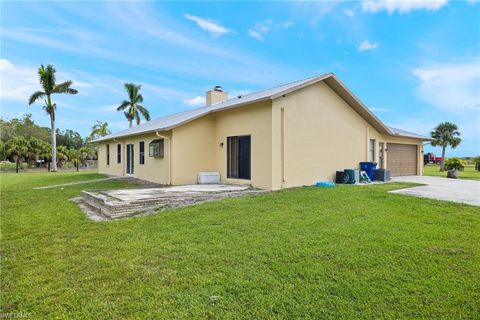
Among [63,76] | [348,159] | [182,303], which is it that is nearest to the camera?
[182,303]

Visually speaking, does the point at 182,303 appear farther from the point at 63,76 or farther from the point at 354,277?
the point at 63,76

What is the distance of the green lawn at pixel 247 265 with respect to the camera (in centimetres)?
316

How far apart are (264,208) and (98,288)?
16.0ft

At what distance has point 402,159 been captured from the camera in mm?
19281

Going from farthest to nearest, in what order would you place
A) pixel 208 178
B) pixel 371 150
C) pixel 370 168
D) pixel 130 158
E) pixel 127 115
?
pixel 127 115 → pixel 130 158 → pixel 371 150 → pixel 370 168 → pixel 208 178

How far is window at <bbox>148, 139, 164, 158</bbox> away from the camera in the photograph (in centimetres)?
1377

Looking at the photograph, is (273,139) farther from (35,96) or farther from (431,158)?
(431,158)

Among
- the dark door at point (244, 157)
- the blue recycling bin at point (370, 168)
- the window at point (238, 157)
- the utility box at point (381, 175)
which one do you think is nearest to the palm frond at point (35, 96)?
the window at point (238, 157)

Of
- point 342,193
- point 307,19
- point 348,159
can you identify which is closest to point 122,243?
point 342,193

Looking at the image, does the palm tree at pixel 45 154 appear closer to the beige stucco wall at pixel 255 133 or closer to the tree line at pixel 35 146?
the tree line at pixel 35 146

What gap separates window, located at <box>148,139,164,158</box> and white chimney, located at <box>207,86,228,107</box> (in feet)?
16.5

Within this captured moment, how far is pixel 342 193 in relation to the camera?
9.71 metres

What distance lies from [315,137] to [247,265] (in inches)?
364

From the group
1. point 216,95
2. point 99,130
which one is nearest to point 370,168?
point 216,95
